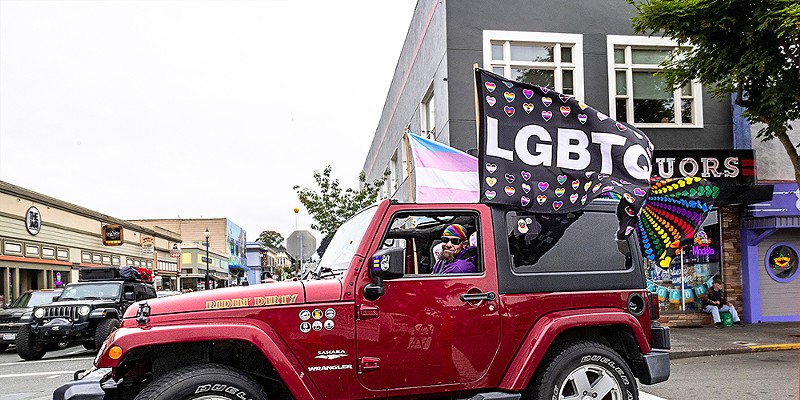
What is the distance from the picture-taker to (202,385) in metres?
4.41

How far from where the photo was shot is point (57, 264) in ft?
96.7

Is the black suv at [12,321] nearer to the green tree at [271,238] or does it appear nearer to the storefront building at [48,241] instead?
the storefront building at [48,241]

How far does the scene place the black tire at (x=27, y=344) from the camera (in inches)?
553

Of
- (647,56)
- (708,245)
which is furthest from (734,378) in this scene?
(647,56)

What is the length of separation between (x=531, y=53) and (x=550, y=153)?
1101 cm

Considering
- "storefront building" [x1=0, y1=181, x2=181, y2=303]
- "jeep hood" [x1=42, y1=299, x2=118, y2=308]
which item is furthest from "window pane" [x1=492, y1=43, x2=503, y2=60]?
"storefront building" [x1=0, y1=181, x2=181, y2=303]

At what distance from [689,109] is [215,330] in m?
14.9

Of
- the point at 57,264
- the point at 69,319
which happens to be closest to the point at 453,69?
the point at 69,319

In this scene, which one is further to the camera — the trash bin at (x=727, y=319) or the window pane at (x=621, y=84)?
the window pane at (x=621, y=84)

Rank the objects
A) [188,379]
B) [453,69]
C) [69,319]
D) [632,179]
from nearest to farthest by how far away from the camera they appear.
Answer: [188,379], [632,179], [69,319], [453,69]

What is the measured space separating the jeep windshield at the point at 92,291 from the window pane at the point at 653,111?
13227 mm

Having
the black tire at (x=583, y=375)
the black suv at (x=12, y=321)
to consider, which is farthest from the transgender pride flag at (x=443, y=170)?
the black suv at (x=12, y=321)

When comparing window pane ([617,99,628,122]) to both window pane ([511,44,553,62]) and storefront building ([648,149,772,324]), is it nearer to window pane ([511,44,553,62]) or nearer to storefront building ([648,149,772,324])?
storefront building ([648,149,772,324])

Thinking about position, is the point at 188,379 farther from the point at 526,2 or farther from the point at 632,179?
the point at 526,2
